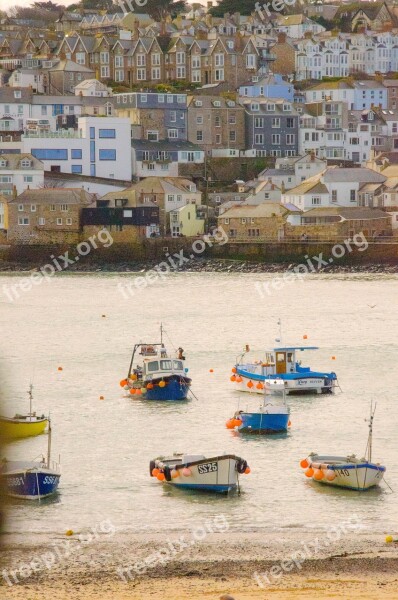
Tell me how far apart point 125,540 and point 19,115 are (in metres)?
64.6

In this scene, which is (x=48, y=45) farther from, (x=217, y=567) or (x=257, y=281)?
(x=217, y=567)

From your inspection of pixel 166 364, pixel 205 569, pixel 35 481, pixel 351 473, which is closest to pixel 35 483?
pixel 35 481

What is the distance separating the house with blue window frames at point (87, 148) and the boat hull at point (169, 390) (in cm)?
4502

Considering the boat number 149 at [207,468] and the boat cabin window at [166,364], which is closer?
the boat number 149 at [207,468]

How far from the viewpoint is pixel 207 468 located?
20.2 m

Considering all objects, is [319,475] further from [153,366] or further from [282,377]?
[282,377]

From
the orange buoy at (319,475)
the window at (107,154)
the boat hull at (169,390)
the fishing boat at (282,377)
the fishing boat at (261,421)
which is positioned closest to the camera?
the orange buoy at (319,475)

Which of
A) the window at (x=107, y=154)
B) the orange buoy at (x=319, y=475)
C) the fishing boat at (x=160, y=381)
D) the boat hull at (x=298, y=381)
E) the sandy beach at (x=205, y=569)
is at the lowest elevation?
the window at (x=107, y=154)

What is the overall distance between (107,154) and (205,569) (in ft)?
193

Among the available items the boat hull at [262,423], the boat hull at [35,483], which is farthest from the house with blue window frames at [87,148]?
the boat hull at [35,483]

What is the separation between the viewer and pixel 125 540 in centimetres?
1772

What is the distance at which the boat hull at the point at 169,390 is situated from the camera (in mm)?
28797

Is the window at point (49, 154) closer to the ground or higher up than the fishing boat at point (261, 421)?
closer to the ground

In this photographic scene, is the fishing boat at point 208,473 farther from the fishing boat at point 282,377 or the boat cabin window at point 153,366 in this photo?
the fishing boat at point 282,377
